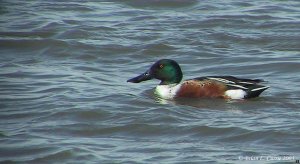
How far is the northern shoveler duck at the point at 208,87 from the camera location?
1131 centimetres

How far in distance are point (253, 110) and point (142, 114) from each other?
120 cm

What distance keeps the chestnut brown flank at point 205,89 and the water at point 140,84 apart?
0.33 feet

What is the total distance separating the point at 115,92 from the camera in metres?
11.5

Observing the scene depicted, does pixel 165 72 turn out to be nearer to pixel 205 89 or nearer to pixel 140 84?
pixel 140 84

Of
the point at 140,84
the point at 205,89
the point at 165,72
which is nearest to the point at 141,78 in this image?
the point at 165,72

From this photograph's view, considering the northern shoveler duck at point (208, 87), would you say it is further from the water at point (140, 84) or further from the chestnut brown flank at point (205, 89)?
the water at point (140, 84)

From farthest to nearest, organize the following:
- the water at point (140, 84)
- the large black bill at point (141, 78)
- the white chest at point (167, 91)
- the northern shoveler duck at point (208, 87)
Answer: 1. the large black bill at point (141, 78)
2. the white chest at point (167, 91)
3. the northern shoveler duck at point (208, 87)
4. the water at point (140, 84)

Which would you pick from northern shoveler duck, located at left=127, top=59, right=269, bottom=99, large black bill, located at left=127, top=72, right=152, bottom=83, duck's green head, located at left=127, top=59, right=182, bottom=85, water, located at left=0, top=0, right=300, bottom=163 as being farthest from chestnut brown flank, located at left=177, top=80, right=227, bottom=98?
large black bill, located at left=127, top=72, right=152, bottom=83

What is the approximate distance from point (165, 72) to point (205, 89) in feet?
2.09

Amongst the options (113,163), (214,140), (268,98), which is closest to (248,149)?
(214,140)

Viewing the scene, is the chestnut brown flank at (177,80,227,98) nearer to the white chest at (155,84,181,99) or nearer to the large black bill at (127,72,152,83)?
the white chest at (155,84,181,99)

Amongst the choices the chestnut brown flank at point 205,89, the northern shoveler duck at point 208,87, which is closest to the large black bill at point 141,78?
the northern shoveler duck at point 208,87

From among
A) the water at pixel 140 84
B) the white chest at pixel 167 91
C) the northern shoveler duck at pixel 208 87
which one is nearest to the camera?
the water at pixel 140 84

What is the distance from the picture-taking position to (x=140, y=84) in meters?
12.1
